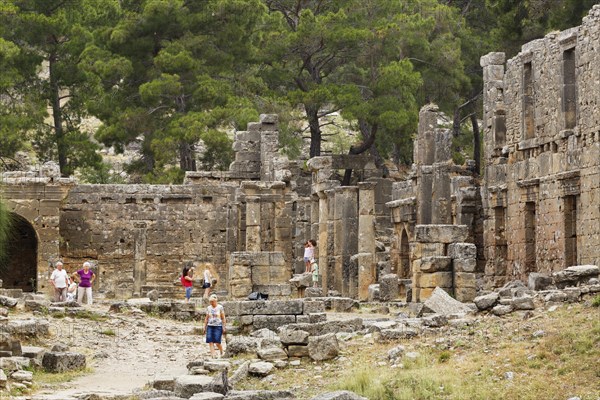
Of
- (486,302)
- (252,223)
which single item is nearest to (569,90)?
(252,223)

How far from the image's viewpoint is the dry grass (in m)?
23.5

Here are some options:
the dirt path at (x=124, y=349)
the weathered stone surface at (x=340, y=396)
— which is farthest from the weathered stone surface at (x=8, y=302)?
the weathered stone surface at (x=340, y=396)

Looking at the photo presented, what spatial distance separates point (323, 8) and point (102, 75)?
9.80m

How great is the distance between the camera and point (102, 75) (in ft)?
176

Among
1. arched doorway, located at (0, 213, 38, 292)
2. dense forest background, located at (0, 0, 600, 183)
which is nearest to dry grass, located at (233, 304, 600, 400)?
arched doorway, located at (0, 213, 38, 292)

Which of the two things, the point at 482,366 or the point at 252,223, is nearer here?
the point at 482,366

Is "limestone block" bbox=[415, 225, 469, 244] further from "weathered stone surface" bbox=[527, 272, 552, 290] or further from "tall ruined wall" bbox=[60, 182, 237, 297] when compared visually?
"tall ruined wall" bbox=[60, 182, 237, 297]

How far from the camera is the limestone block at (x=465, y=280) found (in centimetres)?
3528

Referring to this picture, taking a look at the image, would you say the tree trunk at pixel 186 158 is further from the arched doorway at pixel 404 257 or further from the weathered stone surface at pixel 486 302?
the weathered stone surface at pixel 486 302

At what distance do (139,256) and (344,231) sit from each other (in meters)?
5.47

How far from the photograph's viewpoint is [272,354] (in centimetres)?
2672

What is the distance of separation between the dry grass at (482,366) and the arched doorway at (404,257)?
1837 centimetres

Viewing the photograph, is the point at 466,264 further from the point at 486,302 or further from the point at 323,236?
the point at 323,236

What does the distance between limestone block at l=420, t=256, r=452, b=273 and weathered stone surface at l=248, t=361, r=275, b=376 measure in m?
10.2
